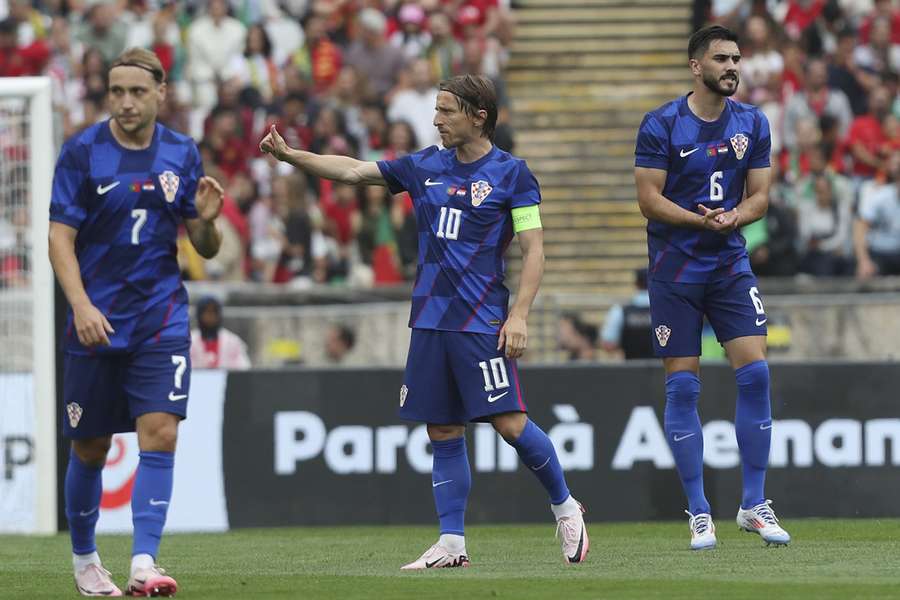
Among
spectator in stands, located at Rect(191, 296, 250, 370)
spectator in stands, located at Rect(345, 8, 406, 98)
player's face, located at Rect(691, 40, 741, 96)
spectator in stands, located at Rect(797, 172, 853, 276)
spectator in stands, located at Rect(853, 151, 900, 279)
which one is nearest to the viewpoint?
player's face, located at Rect(691, 40, 741, 96)

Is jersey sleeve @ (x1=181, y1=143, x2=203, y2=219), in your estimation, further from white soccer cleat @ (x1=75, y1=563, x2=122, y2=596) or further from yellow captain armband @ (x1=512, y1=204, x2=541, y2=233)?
white soccer cleat @ (x1=75, y1=563, x2=122, y2=596)

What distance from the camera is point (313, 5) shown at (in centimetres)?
2164

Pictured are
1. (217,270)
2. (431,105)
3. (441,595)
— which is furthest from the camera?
(431,105)

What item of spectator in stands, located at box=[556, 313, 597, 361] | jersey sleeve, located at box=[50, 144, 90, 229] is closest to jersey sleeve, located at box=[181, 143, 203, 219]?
jersey sleeve, located at box=[50, 144, 90, 229]

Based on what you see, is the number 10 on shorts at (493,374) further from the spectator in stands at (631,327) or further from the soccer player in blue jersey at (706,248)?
the spectator in stands at (631,327)

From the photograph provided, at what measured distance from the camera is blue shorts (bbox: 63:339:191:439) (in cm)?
872

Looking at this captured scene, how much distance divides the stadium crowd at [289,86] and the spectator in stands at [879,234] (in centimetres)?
375

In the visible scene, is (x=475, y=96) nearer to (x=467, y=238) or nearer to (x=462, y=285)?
(x=467, y=238)

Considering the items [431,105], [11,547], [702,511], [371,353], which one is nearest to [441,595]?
[702,511]

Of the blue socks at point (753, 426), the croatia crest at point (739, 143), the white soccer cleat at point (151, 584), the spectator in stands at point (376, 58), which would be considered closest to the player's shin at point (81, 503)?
the white soccer cleat at point (151, 584)

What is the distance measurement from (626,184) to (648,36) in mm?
2114

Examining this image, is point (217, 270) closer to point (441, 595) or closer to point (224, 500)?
point (224, 500)

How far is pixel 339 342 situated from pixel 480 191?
7911 mm

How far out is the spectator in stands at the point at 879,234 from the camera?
18422 millimetres
